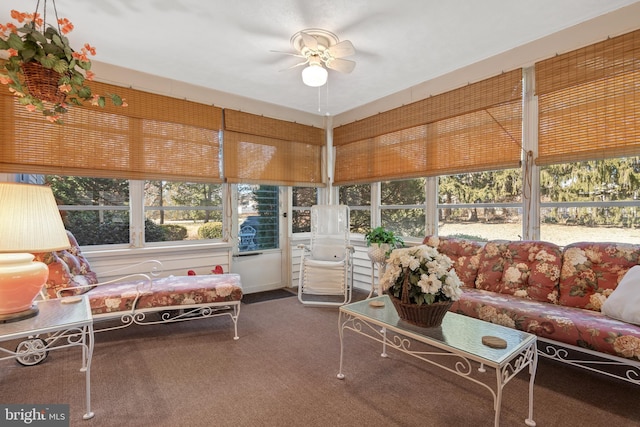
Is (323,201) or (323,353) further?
(323,201)

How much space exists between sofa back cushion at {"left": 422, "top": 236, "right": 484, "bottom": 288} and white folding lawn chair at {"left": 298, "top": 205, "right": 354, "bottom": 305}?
1.07m

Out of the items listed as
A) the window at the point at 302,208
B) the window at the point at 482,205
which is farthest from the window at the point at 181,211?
the window at the point at 482,205

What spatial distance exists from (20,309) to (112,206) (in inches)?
70.5

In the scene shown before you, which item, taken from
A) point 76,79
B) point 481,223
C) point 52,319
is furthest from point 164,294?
point 481,223

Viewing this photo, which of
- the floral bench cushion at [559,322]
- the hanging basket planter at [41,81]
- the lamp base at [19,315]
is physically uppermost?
the hanging basket planter at [41,81]

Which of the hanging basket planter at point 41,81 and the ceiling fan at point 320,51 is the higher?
the ceiling fan at point 320,51

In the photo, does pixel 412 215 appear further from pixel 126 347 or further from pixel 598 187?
pixel 126 347

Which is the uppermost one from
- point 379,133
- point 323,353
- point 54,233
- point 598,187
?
point 379,133

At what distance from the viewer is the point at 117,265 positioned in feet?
10.6

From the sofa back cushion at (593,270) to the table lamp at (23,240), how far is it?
131 inches

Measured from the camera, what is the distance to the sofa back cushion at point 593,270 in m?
2.17

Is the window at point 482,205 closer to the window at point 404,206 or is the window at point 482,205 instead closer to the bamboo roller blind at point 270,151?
the window at point 404,206

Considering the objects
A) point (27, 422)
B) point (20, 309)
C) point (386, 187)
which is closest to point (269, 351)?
point (27, 422)

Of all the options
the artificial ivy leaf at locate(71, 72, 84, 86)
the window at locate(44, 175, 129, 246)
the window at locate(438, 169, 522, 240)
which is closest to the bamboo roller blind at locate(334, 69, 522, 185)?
the window at locate(438, 169, 522, 240)
